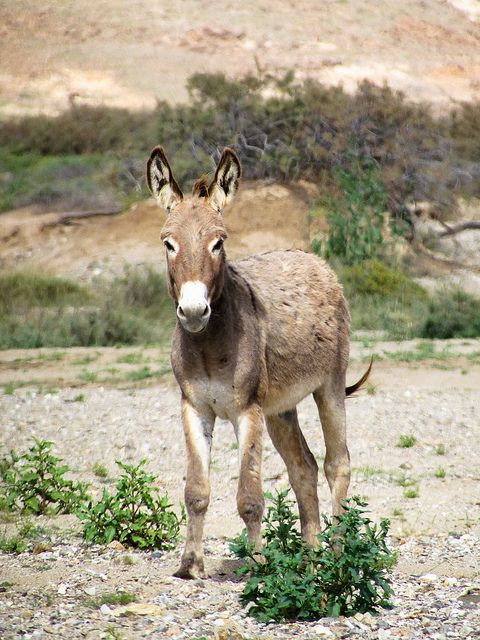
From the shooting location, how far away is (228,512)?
828 cm

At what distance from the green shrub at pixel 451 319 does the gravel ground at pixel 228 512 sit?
4.92 ft

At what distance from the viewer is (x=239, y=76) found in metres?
31.0

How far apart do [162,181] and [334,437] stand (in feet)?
7.02

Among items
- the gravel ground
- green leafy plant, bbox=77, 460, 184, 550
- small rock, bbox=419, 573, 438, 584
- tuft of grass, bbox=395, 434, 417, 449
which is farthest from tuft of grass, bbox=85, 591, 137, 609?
tuft of grass, bbox=395, 434, 417, 449

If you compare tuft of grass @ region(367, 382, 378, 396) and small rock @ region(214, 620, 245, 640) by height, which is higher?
small rock @ region(214, 620, 245, 640)

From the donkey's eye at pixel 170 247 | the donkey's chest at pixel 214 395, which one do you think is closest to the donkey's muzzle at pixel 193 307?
the donkey's eye at pixel 170 247

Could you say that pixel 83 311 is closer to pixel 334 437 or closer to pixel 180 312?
pixel 334 437

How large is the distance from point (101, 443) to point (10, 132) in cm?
2862

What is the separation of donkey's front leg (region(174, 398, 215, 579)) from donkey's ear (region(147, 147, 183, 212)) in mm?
1224

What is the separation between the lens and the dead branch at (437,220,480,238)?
2570cm

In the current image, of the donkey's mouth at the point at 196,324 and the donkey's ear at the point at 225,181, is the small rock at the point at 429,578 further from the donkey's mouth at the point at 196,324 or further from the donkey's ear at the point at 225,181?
the donkey's ear at the point at 225,181

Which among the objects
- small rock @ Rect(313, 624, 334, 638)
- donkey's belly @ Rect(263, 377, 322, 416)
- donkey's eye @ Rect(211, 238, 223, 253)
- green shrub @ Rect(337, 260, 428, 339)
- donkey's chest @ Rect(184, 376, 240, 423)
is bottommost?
green shrub @ Rect(337, 260, 428, 339)

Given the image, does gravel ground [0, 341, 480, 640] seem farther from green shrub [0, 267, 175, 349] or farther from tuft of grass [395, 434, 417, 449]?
green shrub [0, 267, 175, 349]

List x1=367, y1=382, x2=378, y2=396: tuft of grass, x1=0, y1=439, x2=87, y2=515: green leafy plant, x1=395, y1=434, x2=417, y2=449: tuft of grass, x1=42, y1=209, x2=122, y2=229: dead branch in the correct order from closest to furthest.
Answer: x1=0, y1=439, x2=87, y2=515: green leafy plant, x1=395, y1=434, x2=417, y2=449: tuft of grass, x1=367, y1=382, x2=378, y2=396: tuft of grass, x1=42, y1=209, x2=122, y2=229: dead branch
